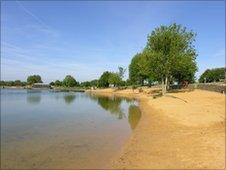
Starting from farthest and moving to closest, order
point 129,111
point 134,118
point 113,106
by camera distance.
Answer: point 113,106, point 129,111, point 134,118

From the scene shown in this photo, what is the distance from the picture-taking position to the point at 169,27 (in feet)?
212

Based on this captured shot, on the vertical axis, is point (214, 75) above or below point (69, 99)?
above

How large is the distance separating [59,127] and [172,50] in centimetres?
4162

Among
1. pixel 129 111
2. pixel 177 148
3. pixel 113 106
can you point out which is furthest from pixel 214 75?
pixel 177 148

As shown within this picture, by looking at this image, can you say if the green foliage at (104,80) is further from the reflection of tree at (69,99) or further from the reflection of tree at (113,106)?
the reflection of tree at (113,106)

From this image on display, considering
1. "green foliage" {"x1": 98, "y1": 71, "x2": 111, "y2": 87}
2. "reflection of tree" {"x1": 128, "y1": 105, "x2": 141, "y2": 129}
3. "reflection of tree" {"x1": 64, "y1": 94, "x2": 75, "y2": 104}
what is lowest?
"reflection of tree" {"x1": 128, "y1": 105, "x2": 141, "y2": 129}

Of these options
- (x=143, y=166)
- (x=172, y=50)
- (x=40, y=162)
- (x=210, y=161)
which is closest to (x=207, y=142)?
(x=210, y=161)

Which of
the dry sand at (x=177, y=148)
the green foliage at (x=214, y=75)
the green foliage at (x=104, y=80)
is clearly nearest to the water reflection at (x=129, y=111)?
the dry sand at (x=177, y=148)

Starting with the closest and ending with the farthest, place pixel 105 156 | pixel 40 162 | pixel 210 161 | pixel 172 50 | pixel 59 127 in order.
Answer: pixel 210 161 < pixel 40 162 < pixel 105 156 < pixel 59 127 < pixel 172 50

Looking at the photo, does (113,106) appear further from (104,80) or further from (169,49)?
(104,80)

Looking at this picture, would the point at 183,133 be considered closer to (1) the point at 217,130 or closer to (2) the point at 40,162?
(1) the point at 217,130

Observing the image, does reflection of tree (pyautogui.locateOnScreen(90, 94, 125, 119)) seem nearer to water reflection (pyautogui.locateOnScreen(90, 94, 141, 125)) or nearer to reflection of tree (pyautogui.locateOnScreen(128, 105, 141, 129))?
water reflection (pyautogui.locateOnScreen(90, 94, 141, 125))

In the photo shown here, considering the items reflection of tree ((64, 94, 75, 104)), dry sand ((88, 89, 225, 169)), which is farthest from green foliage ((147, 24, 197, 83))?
dry sand ((88, 89, 225, 169))

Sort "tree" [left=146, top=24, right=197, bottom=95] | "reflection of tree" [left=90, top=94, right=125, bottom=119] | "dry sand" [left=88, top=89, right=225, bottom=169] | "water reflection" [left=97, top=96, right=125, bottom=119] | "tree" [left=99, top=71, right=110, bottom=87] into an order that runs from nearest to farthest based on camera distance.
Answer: "dry sand" [left=88, top=89, right=225, bottom=169] → "water reflection" [left=97, top=96, right=125, bottom=119] → "reflection of tree" [left=90, top=94, right=125, bottom=119] → "tree" [left=146, top=24, right=197, bottom=95] → "tree" [left=99, top=71, right=110, bottom=87]
